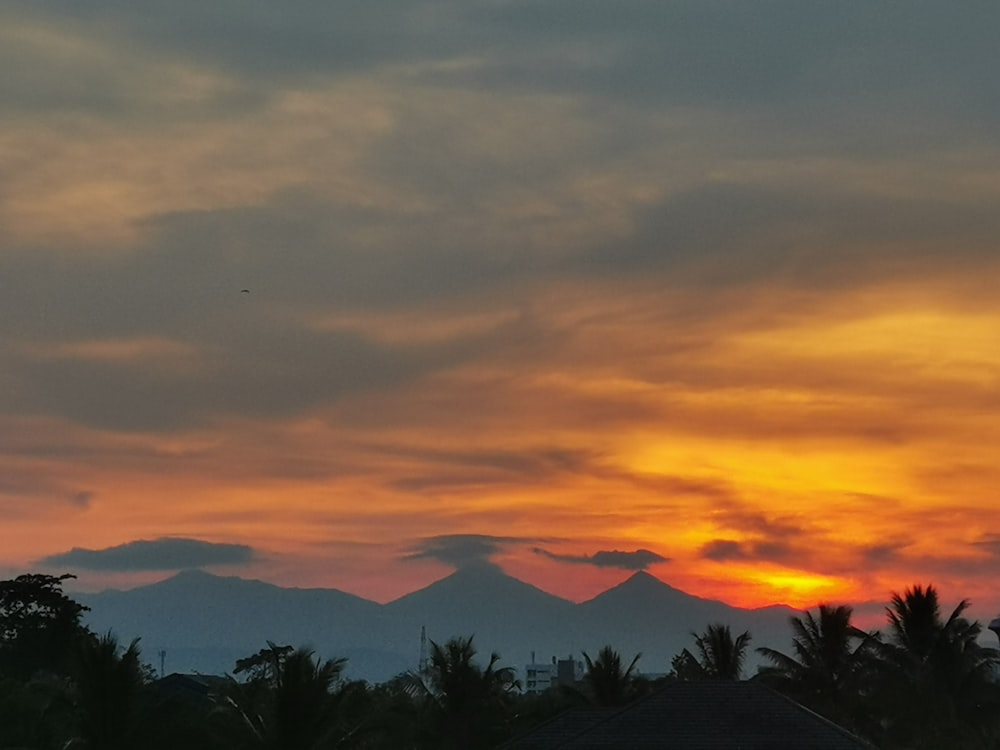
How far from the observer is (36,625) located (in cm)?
12775

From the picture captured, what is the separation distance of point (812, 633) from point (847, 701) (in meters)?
3.88

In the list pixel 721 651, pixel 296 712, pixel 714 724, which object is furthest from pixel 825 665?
pixel 296 712

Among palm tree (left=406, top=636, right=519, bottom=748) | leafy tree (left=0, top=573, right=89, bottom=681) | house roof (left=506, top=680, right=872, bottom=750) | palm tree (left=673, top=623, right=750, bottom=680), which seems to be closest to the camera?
house roof (left=506, top=680, right=872, bottom=750)

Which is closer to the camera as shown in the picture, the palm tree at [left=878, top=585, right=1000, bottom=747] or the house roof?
the house roof

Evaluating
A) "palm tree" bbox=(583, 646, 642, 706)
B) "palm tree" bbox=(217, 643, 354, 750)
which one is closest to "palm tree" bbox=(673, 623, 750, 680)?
"palm tree" bbox=(583, 646, 642, 706)

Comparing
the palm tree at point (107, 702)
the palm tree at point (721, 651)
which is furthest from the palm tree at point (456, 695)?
the palm tree at point (107, 702)

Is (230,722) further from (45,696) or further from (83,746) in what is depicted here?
(45,696)

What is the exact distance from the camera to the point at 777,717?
61.0 metres

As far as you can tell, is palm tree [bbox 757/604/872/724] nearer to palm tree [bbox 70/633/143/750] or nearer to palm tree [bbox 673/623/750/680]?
palm tree [bbox 673/623/750/680]

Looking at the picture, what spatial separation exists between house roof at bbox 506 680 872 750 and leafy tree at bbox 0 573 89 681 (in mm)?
68737

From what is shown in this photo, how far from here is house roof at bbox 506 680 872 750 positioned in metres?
59.6

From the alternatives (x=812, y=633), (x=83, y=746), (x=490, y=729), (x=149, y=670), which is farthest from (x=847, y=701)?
(x=149, y=670)

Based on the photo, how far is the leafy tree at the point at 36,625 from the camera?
400ft

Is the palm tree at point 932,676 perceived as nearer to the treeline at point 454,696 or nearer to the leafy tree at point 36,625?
the treeline at point 454,696
